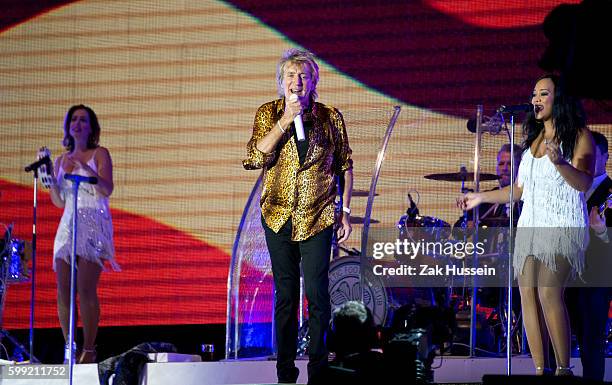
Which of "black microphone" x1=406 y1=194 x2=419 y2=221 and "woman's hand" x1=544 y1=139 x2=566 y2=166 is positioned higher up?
"woman's hand" x1=544 y1=139 x2=566 y2=166

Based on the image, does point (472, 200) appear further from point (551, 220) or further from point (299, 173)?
point (299, 173)

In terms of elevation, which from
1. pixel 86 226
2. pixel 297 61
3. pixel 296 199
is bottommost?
pixel 86 226

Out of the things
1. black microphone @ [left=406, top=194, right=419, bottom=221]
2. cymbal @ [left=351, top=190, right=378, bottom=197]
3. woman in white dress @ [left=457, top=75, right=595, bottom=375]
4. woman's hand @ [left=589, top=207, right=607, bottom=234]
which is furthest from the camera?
cymbal @ [left=351, top=190, right=378, bottom=197]

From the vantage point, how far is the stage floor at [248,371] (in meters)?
5.57

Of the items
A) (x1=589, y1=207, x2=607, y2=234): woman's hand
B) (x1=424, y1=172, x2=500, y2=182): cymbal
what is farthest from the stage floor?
(x1=424, y1=172, x2=500, y2=182): cymbal

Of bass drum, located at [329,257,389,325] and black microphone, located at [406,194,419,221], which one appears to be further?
black microphone, located at [406,194,419,221]

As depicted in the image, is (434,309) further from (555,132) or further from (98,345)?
(98,345)

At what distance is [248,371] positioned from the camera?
5.67 m

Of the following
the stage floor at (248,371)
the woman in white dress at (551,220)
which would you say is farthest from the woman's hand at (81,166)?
the woman in white dress at (551,220)

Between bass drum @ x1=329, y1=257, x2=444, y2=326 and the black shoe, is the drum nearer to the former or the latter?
bass drum @ x1=329, y1=257, x2=444, y2=326

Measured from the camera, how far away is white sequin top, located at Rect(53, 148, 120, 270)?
6.24m

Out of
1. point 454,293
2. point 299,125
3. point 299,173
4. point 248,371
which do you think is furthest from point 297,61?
point 248,371

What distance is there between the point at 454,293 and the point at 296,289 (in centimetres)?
138

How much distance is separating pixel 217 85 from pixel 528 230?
3.88 m
